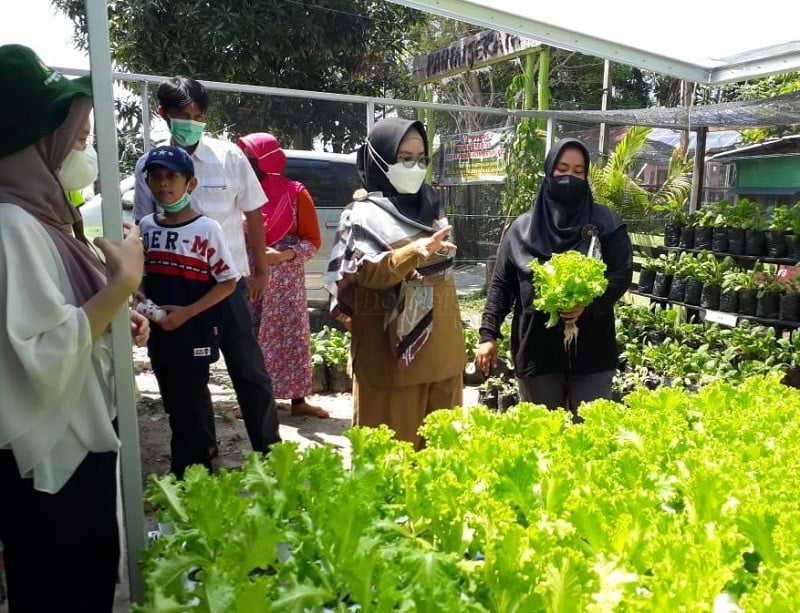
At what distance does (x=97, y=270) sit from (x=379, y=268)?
4.30 ft

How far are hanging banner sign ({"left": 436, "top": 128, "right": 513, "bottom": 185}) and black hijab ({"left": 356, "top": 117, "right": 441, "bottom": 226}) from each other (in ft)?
14.8

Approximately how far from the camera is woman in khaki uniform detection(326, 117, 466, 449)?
9.49ft

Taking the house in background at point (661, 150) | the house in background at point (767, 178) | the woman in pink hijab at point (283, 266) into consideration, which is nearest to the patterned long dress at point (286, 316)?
the woman in pink hijab at point (283, 266)

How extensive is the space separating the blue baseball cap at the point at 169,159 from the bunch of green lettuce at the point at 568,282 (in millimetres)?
1530

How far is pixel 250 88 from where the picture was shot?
560cm

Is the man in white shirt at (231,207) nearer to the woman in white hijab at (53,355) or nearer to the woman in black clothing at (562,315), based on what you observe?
the woman in black clothing at (562,315)

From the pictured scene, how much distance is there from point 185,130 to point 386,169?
1.03 m

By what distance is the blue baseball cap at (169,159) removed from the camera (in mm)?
2873

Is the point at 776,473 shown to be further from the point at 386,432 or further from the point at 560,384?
the point at 560,384

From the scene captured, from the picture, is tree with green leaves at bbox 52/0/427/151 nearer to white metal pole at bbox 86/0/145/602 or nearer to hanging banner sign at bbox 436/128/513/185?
hanging banner sign at bbox 436/128/513/185

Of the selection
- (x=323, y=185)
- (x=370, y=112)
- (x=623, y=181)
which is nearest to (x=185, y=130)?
(x=370, y=112)

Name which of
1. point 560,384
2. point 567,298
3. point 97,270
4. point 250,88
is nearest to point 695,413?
point 567,298

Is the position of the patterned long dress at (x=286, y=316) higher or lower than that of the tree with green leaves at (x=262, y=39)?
lower

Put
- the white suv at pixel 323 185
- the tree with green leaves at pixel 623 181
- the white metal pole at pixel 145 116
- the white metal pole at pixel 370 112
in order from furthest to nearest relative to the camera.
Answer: the tree with green leaves at pixel 623 181 → the white suv at pixel 323 185 → the white metal pole at pixel 370 112 → the white metal pole at pixel 145 116
